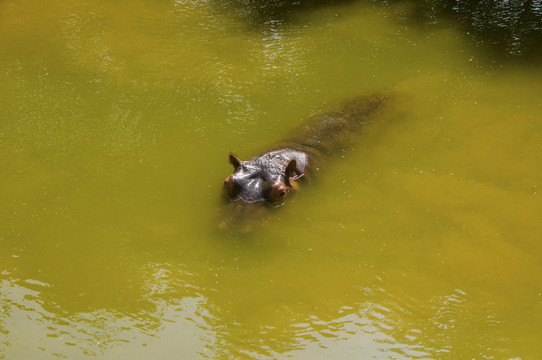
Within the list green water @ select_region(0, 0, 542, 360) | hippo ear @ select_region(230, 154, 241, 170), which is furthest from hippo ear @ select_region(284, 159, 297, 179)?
hippo ear @ select_region(230, 154, 241, 170)

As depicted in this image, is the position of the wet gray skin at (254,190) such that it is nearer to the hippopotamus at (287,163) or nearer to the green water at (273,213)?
the hippopotamus at (287,163)

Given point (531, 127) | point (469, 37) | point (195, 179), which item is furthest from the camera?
point (469, 37)

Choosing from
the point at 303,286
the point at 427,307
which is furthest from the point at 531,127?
the point at 303,286

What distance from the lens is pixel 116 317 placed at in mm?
4086

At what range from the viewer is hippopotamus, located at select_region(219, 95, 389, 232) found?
4832 millimetres

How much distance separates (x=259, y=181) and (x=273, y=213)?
285 mm

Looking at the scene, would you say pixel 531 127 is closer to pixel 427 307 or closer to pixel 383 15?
pixel 427 307

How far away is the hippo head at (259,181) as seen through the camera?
4.90m

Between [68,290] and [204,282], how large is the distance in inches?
37.4

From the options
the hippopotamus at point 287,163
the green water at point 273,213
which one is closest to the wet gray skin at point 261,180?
the hippopotamus at point 287,163

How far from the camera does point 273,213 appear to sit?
16.1 ft

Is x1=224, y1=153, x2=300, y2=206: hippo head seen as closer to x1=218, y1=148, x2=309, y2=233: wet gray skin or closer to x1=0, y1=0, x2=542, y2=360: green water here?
x1=218, y1=148, x2=309, y2=233: wet gray skin

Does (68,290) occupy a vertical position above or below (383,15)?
below

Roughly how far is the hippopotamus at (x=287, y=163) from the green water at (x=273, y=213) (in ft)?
0.44
